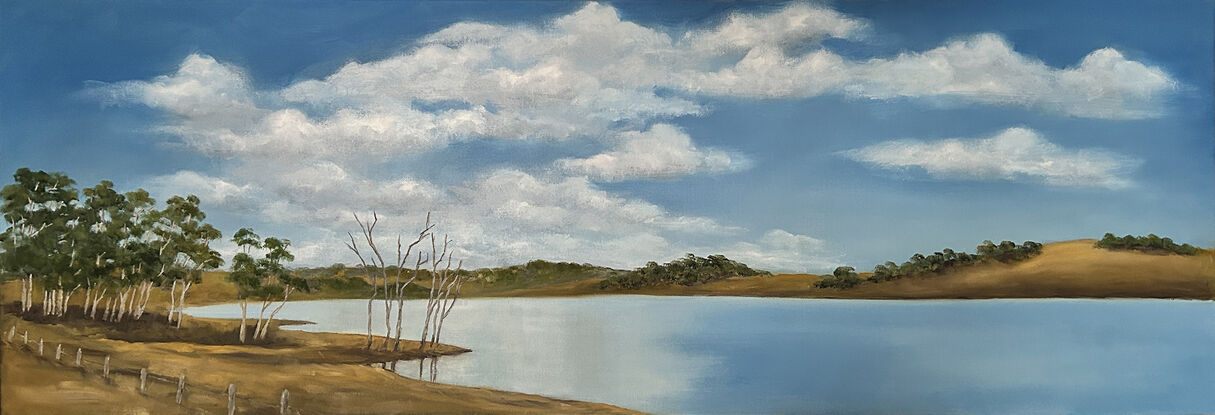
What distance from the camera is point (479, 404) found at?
5.16 m

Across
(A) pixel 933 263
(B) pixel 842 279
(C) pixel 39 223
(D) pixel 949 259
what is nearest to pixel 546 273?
(B) pixel 842 279

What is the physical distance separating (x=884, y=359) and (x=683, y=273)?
164 centimetres

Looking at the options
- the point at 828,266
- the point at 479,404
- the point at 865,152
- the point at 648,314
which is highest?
the point at 865,152

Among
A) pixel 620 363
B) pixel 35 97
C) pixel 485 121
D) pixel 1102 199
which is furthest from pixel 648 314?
pixel 35 97

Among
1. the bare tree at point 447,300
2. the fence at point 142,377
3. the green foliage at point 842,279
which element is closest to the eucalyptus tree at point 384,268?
the bare tree at point 447,300

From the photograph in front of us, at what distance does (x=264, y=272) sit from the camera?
17.8ft

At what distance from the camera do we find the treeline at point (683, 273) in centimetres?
562

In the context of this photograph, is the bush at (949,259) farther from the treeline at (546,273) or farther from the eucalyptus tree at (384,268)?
the eucalyptus tree at (384,268)

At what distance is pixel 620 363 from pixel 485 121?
215 cm

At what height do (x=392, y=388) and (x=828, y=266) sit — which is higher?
(x=828, y=266)

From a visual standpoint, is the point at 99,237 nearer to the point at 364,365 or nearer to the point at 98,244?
the point at 98,244

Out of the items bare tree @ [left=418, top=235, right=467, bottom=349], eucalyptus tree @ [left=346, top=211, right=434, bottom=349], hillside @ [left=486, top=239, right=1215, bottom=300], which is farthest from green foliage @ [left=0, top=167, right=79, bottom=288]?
hillside @ [left=486, top=239, right=1215, bottom=300]

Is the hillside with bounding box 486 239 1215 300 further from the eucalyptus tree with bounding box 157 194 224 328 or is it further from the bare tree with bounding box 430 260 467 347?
the eucalyptus tree with bounding box 157 194 224 328

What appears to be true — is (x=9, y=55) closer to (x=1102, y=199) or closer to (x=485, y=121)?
(x=485, y=121)
